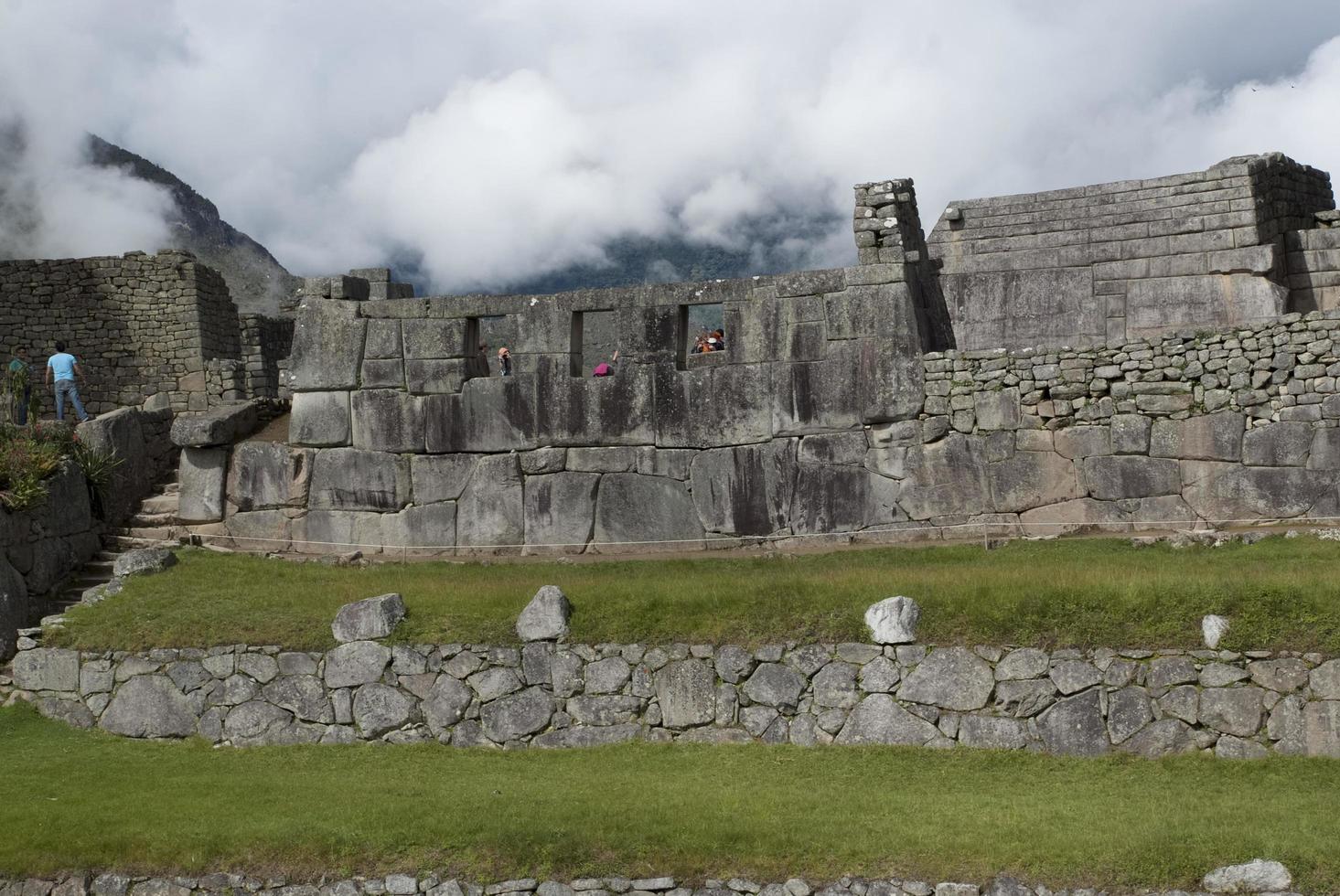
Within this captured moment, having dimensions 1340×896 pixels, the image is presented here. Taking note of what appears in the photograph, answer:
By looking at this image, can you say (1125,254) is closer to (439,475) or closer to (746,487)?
(746,487)

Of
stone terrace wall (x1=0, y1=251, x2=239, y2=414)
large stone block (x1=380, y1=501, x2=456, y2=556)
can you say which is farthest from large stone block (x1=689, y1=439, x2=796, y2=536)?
stone terrace wall (x1=0, y1=251, x2=239, y2=414)

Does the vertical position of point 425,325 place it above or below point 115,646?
above

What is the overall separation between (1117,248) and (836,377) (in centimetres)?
553

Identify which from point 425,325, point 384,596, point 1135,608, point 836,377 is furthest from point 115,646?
point 1135,608

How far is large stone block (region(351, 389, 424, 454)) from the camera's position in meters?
20.8

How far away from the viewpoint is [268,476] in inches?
835

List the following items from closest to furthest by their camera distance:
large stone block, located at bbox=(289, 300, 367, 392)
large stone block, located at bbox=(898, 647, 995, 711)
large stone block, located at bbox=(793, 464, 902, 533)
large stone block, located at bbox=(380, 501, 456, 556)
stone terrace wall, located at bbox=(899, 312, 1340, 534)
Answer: large stone block, located at bbox=(898, 647, 995, 711)
stone terrace wall, located at bbox=(899, 312, 1340, 534)
large stone block, located at bbox=(793, 464, 902, 533)
large stone block, located at bbox=(380, 501, 456, 556)
large stone block, located at bbox=(289, 300, 367, 392)

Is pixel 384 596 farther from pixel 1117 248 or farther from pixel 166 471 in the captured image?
pixel 1117 248

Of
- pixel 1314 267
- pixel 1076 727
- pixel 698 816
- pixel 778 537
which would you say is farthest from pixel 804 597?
pixel 1314 267

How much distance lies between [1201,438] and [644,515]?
22.4 feet

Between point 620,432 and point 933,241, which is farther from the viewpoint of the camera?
point 933,241

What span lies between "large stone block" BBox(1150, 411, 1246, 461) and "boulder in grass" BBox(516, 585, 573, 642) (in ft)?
24.4

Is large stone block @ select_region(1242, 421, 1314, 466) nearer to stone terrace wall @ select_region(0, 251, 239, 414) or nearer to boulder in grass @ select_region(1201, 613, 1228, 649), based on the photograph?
boulder in grass @ select_region(1201, 613, 1228, 649)

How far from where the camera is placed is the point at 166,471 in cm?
2241
